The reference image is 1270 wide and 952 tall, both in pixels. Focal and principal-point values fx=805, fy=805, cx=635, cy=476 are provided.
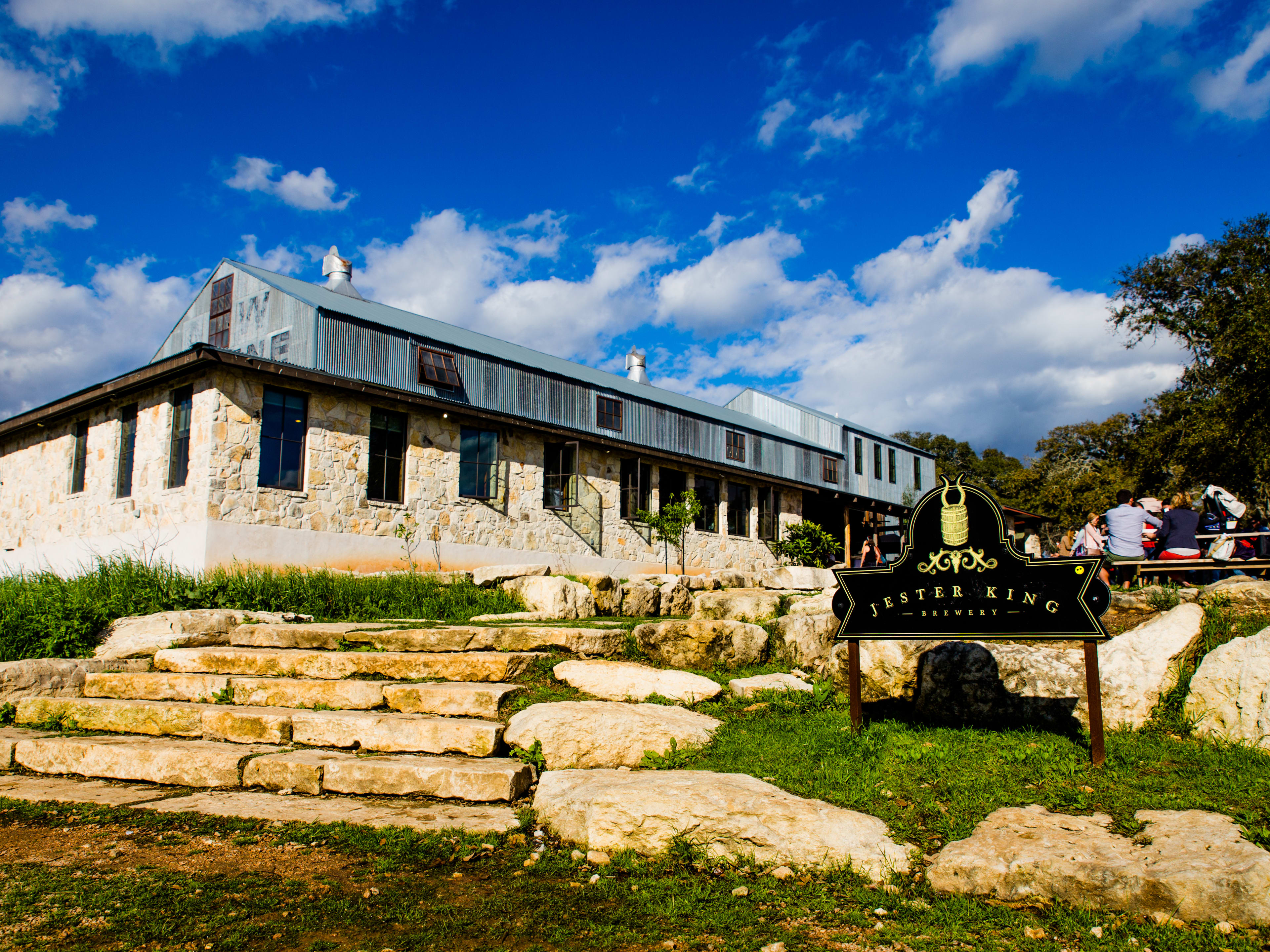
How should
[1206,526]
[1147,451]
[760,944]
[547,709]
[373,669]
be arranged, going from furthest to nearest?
[1147,451], [1206,526], [373,669], [547,709], [760,944]

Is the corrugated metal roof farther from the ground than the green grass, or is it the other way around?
the corrugated metal roof

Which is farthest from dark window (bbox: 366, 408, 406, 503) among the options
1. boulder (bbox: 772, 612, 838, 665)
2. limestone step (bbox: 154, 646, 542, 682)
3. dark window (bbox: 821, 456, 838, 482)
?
dark window (bbox: 821, 456, 838, 482)

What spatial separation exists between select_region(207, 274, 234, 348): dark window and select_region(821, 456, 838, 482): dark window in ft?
64.6

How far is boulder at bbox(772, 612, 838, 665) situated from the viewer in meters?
6.88

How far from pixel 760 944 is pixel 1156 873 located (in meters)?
1.63

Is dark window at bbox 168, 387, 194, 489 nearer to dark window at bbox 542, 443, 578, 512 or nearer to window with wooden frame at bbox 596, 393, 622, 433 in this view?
dark window at bbox 542, 443, 578, 512

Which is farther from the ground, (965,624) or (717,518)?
(717,518)

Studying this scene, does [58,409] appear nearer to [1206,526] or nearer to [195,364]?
[195,364]

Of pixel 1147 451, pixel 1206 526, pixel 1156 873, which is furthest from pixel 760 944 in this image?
pixel 1147 451

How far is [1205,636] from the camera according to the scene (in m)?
6.02

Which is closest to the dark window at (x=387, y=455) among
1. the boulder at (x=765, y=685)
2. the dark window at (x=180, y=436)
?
the dark window at (x=180, y=436)

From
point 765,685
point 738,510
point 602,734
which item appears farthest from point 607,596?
point 738,510

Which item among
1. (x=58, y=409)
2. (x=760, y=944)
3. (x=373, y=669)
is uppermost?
(x=58, y=409)

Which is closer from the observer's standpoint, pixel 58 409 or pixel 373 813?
pixel 373 813
